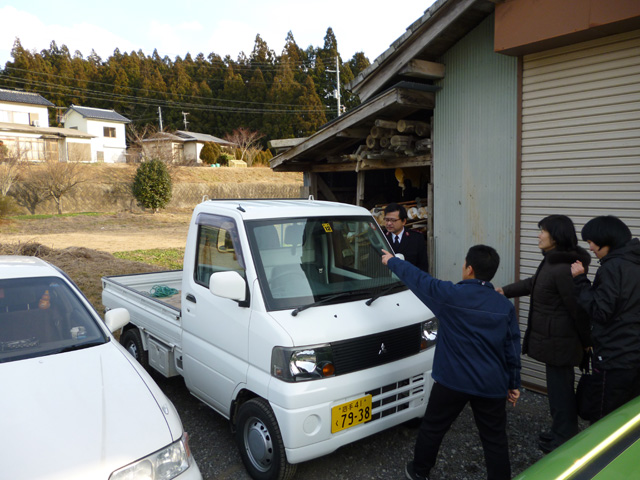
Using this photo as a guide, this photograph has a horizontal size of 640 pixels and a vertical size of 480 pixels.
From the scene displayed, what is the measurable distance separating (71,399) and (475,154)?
4.71m

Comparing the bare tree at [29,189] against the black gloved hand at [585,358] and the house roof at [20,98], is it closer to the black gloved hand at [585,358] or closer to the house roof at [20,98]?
the house roof at [20,98]

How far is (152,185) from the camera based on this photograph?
92.9 ft

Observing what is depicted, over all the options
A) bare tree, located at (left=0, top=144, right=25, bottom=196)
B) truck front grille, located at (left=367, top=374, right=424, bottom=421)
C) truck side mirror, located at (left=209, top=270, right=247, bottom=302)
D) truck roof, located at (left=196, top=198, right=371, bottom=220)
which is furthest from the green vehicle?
bare tree, located at (left=0, top=144, right=25, bottom=196)

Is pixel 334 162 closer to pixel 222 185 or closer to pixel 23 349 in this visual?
pixel 23 349

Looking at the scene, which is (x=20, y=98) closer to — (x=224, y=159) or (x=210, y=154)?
(x=210, y=154)

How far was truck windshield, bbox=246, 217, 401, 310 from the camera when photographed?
11.2 feet

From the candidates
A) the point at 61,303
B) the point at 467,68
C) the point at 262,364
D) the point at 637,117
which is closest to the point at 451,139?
the point at 467,68

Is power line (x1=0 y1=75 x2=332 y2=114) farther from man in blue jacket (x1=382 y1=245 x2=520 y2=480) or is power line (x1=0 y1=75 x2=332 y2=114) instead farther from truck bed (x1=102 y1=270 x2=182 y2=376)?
man in blue jacket (x1=382 y1=245 x2=520 y2=480)

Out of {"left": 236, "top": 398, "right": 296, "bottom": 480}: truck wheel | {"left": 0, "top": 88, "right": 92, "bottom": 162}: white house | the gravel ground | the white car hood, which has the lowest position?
the gravel ground

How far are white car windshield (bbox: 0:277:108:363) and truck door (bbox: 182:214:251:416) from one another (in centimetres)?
78

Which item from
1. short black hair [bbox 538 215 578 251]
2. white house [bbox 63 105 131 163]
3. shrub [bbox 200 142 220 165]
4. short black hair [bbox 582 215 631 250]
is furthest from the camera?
white house [bbox 63 105 131 163]

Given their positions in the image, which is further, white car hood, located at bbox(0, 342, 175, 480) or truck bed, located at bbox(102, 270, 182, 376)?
truck bed, located at bbox(102, 270, 182, 376)

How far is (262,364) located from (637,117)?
3.96m

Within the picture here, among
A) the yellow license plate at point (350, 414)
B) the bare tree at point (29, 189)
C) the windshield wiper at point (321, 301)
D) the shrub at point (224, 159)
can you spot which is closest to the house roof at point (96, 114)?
the shrub at point (224, 159)
